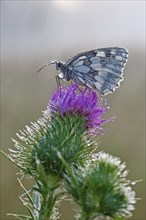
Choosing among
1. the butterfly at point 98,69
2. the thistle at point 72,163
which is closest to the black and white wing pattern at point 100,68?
the butterfly at point 98,69

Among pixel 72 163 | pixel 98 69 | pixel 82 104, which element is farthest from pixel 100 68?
pixel 72 163

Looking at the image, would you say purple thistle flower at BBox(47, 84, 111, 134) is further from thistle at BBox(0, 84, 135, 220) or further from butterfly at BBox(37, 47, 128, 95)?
butterfly at BBox(37, 47, 128, 95)

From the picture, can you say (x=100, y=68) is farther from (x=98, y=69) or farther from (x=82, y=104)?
(x=82, y=104)

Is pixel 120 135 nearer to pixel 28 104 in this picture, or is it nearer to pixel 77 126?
pixel 28 104

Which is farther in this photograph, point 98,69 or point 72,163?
point 98,69

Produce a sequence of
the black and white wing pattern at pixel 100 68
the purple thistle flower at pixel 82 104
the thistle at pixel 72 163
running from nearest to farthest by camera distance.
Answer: the thistle at pixel 72 163, the purple thistle flower at pixel 82 104, the black and white wing pattern at pixel 100 68

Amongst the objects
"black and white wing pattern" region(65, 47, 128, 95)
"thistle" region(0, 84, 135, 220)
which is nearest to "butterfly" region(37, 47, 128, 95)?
"black and white wing pattern" region(65, 47, 128, 95)

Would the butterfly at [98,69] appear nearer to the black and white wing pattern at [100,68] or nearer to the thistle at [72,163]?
the black and white wing pattern at [100,68]

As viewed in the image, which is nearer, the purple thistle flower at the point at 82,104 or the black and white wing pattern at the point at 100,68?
the purple thistle flower at the point at 82,104
